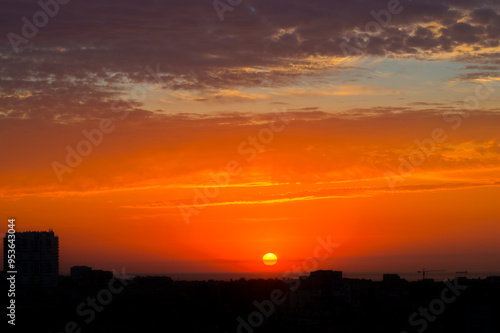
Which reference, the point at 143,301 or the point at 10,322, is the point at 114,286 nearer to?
the point at 143,301

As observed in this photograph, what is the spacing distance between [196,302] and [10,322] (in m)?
16.3

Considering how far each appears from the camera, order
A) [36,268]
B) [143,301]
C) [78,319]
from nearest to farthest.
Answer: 1. [78,319]
2. [143,301]
3. [36,268]

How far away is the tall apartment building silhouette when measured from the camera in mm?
69312

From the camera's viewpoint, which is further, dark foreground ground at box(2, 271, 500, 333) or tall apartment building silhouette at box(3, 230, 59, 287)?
tall apartment building silhouette at box(3, 230, 59, 287)

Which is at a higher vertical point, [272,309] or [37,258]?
[37,258]

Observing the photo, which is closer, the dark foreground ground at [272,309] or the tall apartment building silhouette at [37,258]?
the dark foreground ground at [272,309]

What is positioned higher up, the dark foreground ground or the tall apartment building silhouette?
the tall apartment building silhouette

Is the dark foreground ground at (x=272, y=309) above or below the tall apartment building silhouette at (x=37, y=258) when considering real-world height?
below

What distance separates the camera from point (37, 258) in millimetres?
71625

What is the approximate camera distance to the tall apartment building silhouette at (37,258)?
69312 millimetres

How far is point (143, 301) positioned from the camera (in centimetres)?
5350

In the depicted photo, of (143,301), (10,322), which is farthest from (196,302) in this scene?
(10,322)

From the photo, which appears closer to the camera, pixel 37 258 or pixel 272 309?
pixel 272 309

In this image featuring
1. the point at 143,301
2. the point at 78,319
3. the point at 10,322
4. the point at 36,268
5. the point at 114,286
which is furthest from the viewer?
the point at 36,268
